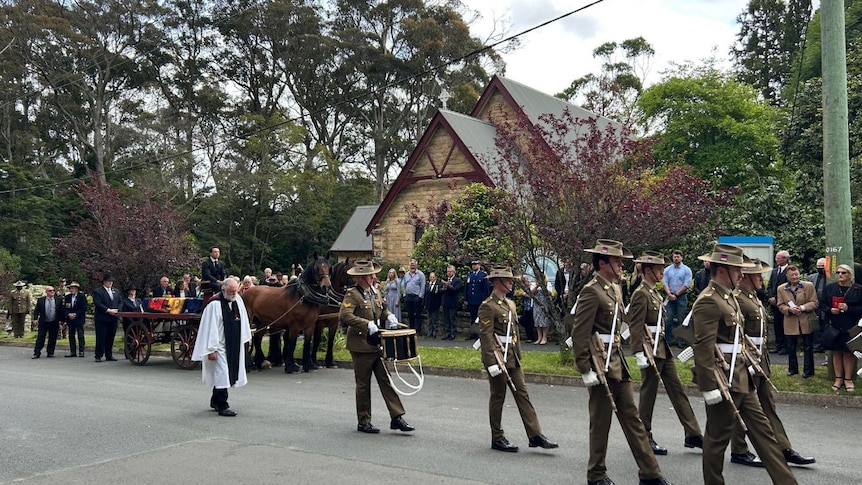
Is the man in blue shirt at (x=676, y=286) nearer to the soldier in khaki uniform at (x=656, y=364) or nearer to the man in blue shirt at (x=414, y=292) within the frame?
the man in blue shirt at (x=414, y=292)

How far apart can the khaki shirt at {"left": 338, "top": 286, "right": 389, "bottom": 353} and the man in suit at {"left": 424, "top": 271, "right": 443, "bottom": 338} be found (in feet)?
33.5

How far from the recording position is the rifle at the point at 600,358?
6.20 m

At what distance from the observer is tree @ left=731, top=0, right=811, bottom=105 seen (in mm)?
50375

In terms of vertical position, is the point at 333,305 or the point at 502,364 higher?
the point at 333,305

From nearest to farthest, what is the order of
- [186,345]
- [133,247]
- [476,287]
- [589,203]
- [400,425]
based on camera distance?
[400,425], [589,203], [186,345], [476,287], [133,247]

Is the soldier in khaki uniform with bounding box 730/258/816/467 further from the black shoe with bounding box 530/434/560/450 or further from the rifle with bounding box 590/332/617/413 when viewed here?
the black shoe with bounding box 530/434/560/450

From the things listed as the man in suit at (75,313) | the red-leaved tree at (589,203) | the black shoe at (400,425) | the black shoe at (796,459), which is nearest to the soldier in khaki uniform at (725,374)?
the black shoe at (796,459)

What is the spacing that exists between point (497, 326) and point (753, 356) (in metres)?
2.57

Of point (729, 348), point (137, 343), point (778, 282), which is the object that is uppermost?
point (778, 282)

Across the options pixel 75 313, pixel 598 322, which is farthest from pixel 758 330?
pixel 75 313

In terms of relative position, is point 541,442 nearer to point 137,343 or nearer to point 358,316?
point 358,316

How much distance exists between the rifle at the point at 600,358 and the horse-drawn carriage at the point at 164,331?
34.4ft

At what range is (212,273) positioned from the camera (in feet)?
50.1

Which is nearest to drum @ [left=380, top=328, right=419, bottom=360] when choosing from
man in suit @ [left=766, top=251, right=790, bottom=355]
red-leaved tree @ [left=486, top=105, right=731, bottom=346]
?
red-leaved tree @ [left=486, top=105, right=731, bottom=346]
